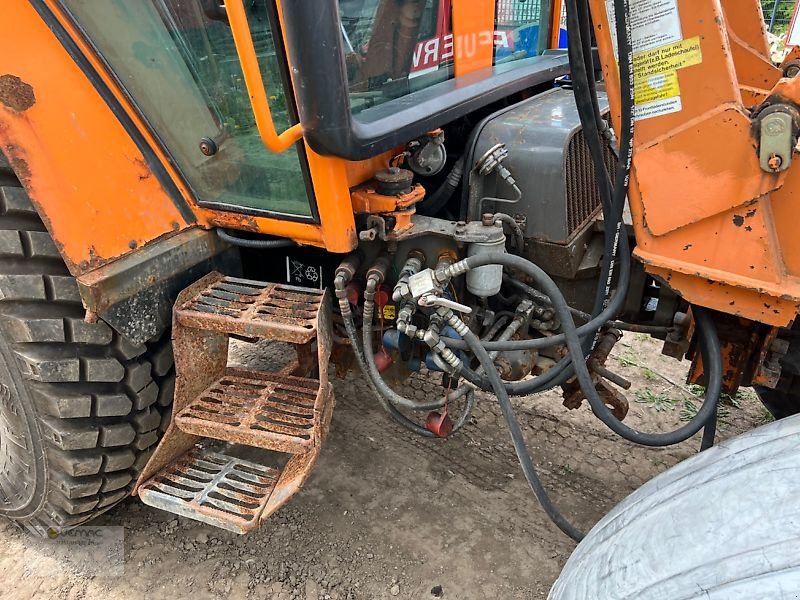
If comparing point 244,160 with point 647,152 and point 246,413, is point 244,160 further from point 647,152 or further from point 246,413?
point 647,152

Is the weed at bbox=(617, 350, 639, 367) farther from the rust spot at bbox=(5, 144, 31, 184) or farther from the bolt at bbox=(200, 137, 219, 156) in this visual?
the rust spot at bbox=(5, 144, 31, 184)

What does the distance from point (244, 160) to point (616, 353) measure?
93.9 inches

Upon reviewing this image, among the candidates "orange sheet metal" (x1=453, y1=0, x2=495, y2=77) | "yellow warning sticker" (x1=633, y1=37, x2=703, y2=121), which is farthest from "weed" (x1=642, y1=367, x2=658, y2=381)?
"yellow warning sticker" (x1=633, y1=37, x2=703, y2=121)

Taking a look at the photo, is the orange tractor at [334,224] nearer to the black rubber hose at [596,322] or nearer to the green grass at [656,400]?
the black rubber hose at [596,322]

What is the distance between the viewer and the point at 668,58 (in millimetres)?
1394

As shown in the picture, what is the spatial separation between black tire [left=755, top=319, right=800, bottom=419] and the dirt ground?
1.19 ft

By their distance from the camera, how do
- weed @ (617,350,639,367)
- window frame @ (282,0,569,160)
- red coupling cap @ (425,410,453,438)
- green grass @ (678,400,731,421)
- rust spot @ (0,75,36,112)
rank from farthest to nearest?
weed @ (617,350,639,367), green grass @ (678,400,731,421), red coupling cap @ (425,410,453,438), rust spot @ (0,75,36,112), window frame @ (282,0,569,160)

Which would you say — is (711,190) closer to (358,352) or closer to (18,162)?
(358,352)

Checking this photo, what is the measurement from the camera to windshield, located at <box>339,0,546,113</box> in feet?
5.47

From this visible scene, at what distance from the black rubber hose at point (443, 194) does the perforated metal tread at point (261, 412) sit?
70 centimetres

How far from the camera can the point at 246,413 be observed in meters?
1.90

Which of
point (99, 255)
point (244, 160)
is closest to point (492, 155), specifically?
point (244, 160)

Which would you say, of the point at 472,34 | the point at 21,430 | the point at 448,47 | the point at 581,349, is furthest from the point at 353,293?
the point at 21,430

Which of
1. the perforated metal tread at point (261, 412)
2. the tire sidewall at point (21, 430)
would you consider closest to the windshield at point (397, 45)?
the perforated metal tread at point (261, 412)
